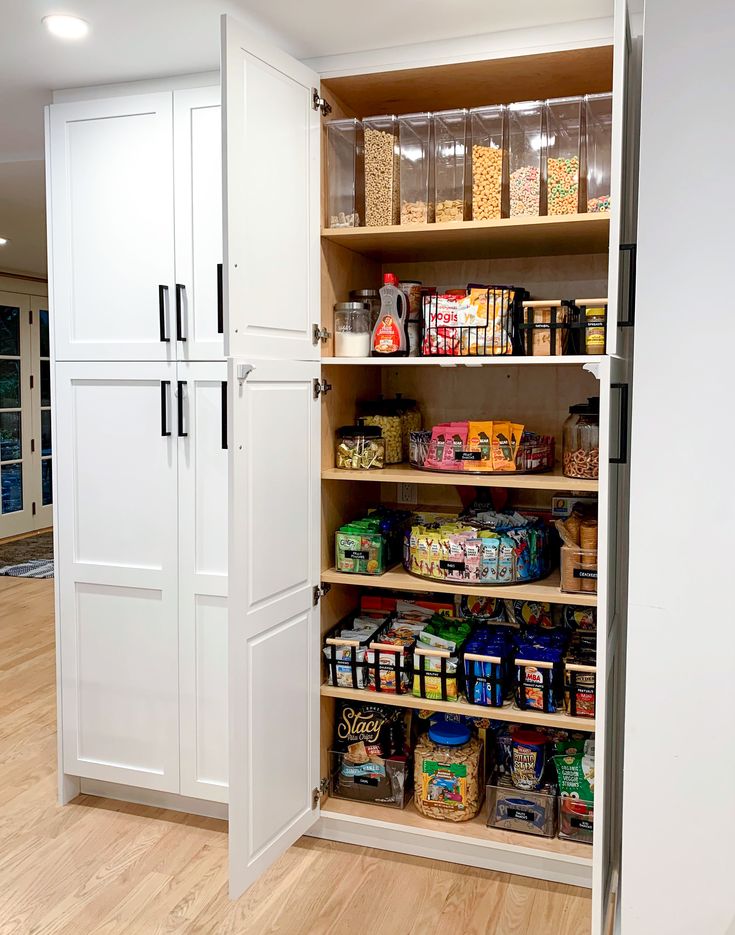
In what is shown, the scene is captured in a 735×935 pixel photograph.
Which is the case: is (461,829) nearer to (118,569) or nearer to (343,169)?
(118,569)

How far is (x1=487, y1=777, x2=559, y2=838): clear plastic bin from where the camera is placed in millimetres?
2516

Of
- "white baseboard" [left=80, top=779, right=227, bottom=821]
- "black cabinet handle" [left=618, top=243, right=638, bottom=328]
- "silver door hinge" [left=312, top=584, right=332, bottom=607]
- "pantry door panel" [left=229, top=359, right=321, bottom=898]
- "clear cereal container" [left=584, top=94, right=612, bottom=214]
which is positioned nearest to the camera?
"black cabinet handle" [left=618, top=243, right=638, bottom=328]

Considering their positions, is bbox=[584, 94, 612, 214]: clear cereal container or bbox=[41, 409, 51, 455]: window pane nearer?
bbox=[584, 94, 612, 214]: clear cereal container

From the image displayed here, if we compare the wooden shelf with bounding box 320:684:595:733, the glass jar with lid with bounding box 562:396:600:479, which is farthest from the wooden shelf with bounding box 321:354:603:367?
the wooden shelf with bounding box 320:684:595:733

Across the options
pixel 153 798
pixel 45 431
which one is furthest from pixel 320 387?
pixel 45 431

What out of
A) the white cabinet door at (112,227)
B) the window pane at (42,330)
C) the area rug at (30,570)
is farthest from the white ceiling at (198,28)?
the window pane at (42,330)

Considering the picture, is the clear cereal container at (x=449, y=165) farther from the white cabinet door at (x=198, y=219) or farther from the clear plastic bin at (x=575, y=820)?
the clear plastic bin at (x=575, y=820)

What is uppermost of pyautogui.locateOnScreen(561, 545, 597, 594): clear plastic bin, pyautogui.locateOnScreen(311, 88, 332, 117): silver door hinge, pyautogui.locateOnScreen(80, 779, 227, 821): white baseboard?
pyautogui.locateOnScreen(311, 88, 332, 117): silver door hinge

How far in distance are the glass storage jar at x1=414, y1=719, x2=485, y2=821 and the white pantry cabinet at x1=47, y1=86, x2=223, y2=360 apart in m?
1.38

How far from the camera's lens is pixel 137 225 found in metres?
2.63

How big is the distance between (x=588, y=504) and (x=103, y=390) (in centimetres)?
159

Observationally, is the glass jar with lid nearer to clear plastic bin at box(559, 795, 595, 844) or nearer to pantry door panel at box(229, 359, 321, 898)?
pantry door panel at box(229, 359, 321, 898)

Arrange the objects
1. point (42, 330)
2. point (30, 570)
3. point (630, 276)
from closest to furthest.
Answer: point (630, 276) → point (30, 570) → point (42, 330)

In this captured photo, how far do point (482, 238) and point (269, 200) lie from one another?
656 millimetres
